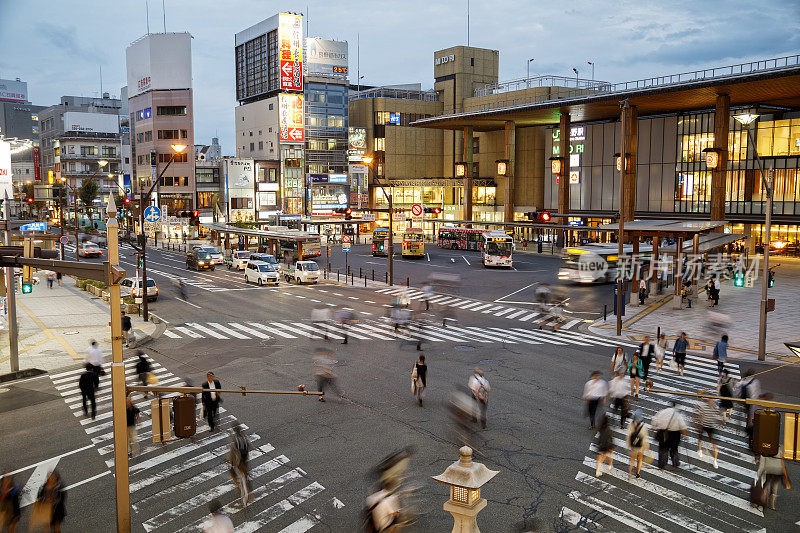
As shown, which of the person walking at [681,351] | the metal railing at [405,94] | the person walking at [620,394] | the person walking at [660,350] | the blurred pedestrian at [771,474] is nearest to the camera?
the blurred pedestrian at [771,474]

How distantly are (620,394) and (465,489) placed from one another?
972cm

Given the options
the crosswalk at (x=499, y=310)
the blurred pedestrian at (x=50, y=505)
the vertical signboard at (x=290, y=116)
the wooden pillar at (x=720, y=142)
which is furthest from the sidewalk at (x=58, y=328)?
the vertical signboard at (x=290, y=116)

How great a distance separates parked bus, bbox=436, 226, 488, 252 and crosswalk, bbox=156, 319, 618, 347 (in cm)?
4385

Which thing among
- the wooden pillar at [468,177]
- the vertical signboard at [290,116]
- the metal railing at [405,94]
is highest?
the metal railing at [405,94]

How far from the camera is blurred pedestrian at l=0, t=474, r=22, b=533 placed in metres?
10.6

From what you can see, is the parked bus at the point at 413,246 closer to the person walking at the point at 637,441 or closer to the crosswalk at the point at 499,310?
the crosswalk at the point at 499,310

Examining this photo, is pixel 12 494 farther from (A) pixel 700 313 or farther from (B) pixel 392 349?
(A) pixel 700 313

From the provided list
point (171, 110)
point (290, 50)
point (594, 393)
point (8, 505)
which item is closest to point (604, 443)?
point (594, 393)

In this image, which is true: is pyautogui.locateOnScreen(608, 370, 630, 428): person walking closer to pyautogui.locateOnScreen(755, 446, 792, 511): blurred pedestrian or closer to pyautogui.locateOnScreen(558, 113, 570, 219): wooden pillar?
pyautogui.locateOnScreen(755, 446, 792, 511): blurred pedestrian

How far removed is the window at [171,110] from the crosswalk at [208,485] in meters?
100

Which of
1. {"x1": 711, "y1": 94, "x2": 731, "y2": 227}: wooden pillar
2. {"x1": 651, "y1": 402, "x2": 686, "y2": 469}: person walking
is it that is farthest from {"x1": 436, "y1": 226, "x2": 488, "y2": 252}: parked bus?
{"x1": 651, "y1": 402, "x2": 686, "y2": 469}: person walking

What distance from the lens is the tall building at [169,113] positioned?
106 meters

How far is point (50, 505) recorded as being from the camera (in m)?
10.7

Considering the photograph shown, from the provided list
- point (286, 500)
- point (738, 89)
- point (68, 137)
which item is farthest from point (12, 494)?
point (68, 137)
